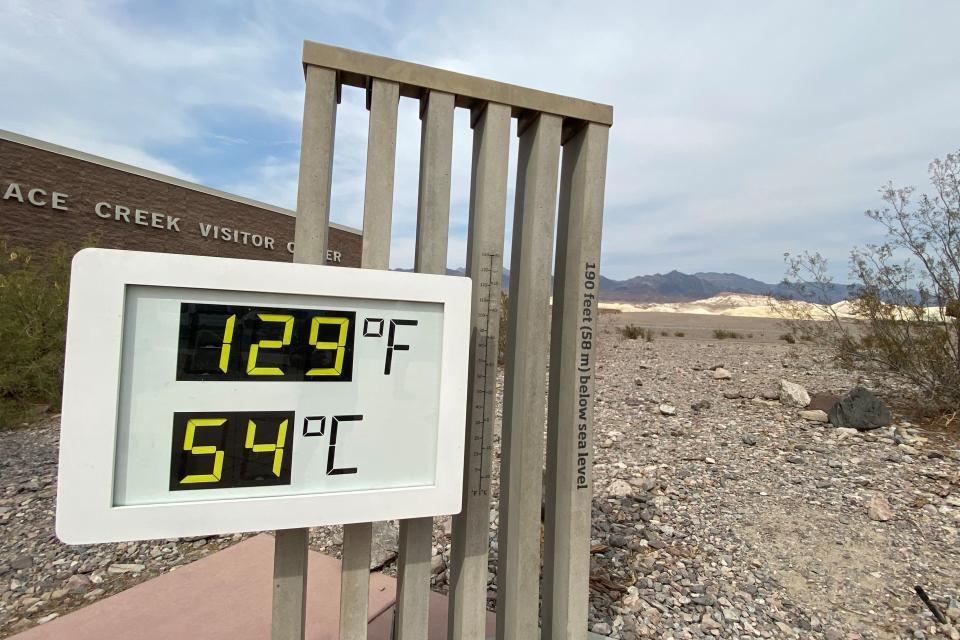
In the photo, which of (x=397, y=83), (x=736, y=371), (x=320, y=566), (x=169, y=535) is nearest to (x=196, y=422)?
(x=169, y=535)

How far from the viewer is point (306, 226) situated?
1.65 meters

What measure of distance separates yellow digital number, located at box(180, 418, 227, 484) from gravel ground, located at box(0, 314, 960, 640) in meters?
2.14

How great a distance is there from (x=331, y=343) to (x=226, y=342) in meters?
0.31

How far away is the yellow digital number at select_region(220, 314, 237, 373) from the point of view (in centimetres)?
144

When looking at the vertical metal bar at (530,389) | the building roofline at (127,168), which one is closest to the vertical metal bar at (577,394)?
the vertical metal bar at (530,389)

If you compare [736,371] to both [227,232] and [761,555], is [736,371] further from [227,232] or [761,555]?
[227,232]

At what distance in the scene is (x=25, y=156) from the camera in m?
13.3

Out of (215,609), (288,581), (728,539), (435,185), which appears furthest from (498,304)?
(728,539)

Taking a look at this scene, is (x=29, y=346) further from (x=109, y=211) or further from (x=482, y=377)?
(x=109, y=211)

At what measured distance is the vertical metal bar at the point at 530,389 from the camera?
1.97 metres

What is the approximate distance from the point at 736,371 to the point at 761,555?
7.03 meters

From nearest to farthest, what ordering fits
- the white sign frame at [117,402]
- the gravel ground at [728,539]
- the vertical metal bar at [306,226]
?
1. the white sign frame at [117,402]
2. the vertical metal bar at [306,226]
3. the gravel ground at [728,539]

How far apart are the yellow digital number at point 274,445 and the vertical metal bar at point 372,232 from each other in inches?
15.4

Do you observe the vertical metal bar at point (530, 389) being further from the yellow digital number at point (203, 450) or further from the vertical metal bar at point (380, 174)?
the yellow digital number at point (203, 450)
